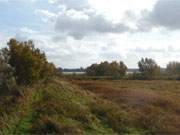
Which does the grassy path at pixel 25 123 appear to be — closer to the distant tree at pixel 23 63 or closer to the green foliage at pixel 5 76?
the green foliage at pixel 5 76

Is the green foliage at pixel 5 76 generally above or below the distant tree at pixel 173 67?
below

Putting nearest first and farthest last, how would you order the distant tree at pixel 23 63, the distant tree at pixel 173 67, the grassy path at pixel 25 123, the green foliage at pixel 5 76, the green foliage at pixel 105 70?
the grassy path at pixel 25 123 → the green foliage at pixel 5 76 → the distant tree at pixel 23 63 → the green foliage at pixel 105 70 → the distant tree at pixel 173 67

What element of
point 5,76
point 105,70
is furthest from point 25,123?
point 105,70

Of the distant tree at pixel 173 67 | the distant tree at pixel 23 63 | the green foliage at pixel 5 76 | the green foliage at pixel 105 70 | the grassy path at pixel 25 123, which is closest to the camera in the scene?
the grassy path at pixel 25 123

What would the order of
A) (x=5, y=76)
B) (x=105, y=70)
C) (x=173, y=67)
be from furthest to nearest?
(x=173, y=67)
(x=105, y=70)
(x=5, y=76)

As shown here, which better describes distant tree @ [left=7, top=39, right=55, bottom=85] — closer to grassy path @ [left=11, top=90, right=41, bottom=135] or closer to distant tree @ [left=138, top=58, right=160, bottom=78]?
grassy path @ [left=11, top=90, right=41, bottom=135]

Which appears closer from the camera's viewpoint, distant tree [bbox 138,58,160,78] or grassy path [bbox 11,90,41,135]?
grassy path [bbox 11,90,41,135]

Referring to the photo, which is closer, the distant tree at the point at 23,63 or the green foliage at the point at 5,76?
the green foliage at the point at 5,76

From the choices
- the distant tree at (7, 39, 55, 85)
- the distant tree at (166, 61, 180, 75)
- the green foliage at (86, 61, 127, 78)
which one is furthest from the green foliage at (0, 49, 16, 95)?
the distant tree at (166, 61, 180, 75)

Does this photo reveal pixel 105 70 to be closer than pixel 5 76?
No

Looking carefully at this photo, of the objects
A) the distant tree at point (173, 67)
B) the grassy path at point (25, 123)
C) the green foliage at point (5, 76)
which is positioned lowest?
the grassy path at point (25, 123)

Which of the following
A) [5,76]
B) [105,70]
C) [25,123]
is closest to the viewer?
[25,123]

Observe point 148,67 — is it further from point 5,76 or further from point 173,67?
point 5,76

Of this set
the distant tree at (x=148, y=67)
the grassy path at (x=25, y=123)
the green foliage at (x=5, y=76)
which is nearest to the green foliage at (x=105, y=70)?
the distant tree at (x=148, y=67)
